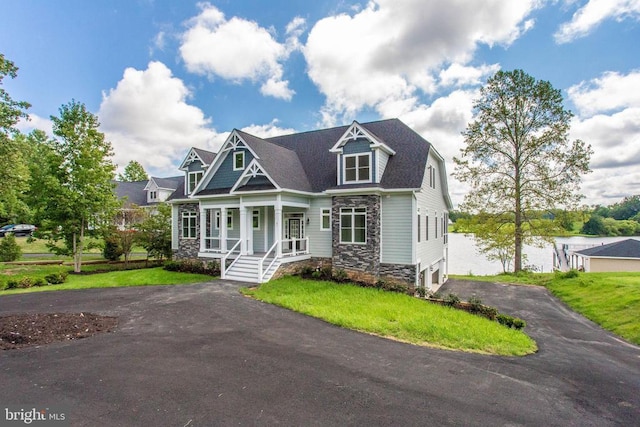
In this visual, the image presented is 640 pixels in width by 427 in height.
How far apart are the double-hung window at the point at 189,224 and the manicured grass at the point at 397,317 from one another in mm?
8857

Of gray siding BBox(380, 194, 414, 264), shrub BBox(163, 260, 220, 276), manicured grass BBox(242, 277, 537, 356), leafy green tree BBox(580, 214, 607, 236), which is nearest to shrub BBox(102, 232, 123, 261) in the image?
shrub BBox(163, 260, 220, 276)

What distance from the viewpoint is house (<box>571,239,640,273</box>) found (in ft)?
85.8

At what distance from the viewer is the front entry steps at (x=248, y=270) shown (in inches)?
566

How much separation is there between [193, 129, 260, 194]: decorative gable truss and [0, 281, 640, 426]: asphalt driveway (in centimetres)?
1008

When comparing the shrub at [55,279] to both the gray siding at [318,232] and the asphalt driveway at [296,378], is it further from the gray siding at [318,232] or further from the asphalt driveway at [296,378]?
the gray siding at [318,232]

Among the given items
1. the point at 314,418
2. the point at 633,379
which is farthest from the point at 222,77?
the point at 633,379

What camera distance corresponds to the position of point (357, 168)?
50.3 feet

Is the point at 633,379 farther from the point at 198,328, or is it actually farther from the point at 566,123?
the point at 566,123

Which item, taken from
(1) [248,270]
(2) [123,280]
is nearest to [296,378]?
(1) [248,270]

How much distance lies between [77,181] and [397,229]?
18396mm

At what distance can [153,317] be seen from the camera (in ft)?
29.7

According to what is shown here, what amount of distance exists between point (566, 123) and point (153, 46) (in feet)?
89.8

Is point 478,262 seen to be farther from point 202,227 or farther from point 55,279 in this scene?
point 55,279

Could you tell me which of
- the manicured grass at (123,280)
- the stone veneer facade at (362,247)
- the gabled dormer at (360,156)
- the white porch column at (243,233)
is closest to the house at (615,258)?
the gabled dormer at (360,156)
